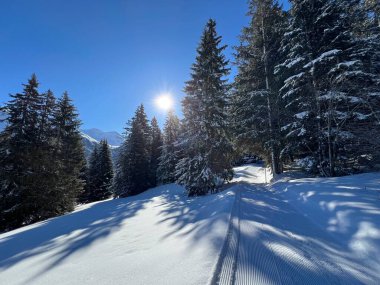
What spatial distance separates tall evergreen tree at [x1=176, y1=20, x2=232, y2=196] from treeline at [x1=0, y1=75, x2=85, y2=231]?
928 centimetres

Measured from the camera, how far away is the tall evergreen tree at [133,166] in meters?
24.9

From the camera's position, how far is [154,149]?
106ft

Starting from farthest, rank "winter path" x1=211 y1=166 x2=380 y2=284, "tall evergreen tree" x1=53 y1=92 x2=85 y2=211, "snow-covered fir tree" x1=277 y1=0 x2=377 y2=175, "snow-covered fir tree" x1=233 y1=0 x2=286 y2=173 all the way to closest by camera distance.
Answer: "tall evergreen tree" x1=53 y1=92 x2=85 y2=211
"snow-covered fir tree" x1=233 y1=0 x2=286 y2=173
"snow-covered fir tree" x1=277 y1=0 x2=377 y2=175
"winter path" x1=211 y1=166 x2=380 y2=284

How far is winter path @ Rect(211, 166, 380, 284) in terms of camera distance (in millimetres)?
2664

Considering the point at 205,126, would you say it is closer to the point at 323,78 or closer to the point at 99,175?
the point at 323,78

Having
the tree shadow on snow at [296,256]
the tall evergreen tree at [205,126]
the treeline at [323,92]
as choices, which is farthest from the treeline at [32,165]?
the tree shadow on snow at [296,256]

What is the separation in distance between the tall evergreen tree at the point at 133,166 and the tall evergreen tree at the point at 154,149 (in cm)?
200

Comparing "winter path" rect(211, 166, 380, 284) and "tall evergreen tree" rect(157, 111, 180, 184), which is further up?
"tall evergreen tree" rect(157, 111, 180, 184)

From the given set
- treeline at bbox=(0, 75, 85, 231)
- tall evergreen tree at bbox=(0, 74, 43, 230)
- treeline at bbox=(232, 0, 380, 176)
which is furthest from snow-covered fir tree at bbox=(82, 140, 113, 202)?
treeline at bbox=(232, 0, 380, 176)

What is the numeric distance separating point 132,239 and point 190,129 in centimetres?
1029

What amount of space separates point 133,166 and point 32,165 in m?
11.5

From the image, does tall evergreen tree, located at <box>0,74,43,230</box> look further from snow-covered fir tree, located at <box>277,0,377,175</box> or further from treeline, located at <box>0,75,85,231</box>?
snow-covered fir tree, located at <box>277,0,377,175</box>

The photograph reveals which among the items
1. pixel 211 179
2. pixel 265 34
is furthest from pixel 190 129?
pixel 265 34

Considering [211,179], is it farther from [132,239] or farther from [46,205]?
[46,205]
